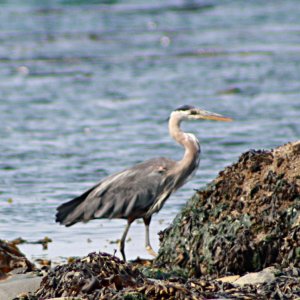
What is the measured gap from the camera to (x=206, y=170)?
12148 millimetres

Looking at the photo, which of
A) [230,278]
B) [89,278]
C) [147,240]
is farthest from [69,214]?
[89,278]

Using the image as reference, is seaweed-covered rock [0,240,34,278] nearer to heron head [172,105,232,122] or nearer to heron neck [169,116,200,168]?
heron neck [169,116,200,168]

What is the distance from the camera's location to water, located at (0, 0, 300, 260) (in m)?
11.0

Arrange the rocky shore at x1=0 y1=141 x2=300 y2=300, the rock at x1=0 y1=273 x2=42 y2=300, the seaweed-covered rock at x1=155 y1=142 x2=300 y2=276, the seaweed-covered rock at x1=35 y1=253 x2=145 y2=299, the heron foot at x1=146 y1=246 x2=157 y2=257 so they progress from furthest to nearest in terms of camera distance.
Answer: the heron foot at x1=146 y1=246 x2=157 y2=257
the seaweed-covered rock at x1=155 y1=142 x2=300 y2=276
the rock at x1=0 y1=273 x2=42 y2=300
the rocky shore at x1=0 y1=141 x2=300 y2=300
the seaweed-covered rock at x1=35 y1=253 x2=145 y2=299

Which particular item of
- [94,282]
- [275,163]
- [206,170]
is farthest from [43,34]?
[94,282]

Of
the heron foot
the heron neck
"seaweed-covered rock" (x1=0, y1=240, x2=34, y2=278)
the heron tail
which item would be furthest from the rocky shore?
the heron neck

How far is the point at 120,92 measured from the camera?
18.4 metres

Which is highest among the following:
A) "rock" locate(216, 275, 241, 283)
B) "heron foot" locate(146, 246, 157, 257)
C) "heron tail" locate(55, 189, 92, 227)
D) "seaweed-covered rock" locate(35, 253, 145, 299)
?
"seaweed-covered rock" locate(35, 253, 145, 299)

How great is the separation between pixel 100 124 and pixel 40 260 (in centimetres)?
740

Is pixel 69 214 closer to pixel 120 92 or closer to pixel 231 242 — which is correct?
pixel 231 242

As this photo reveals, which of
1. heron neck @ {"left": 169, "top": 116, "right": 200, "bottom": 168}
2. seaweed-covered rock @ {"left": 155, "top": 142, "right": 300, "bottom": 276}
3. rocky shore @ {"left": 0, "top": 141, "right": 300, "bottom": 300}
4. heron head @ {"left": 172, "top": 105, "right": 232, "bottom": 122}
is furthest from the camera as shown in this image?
heron head @ {"left": 172, "top": 105, "right": 232, "bottom": 122}

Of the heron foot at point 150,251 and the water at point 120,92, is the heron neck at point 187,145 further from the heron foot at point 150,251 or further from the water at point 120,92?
the heron foot at point 150,251

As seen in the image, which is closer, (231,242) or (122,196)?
(231,242)

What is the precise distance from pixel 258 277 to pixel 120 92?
11987 millimetres
